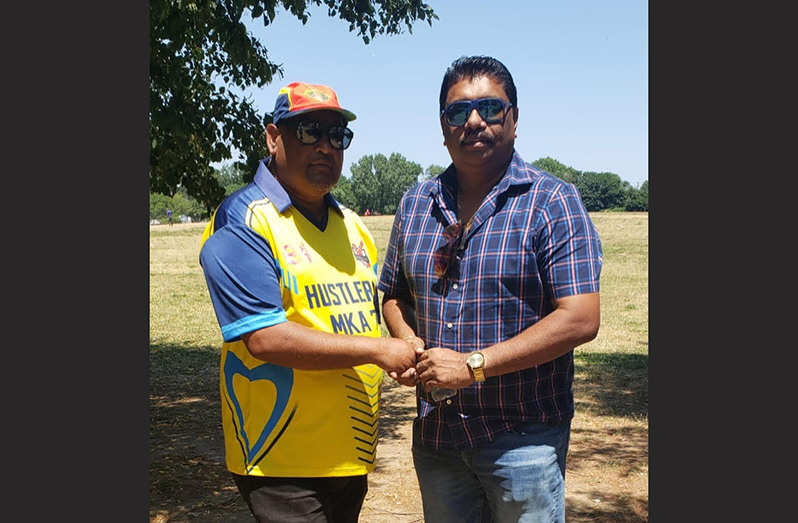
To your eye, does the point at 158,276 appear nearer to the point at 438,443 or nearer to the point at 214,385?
the point at 214,385

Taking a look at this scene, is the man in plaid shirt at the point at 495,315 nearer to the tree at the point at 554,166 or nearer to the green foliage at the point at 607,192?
the green foliage at the point at 607,192

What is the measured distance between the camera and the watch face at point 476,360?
268 cm

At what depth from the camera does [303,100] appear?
2912 millimetres

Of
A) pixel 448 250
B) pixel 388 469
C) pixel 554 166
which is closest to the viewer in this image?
pixel 448 250

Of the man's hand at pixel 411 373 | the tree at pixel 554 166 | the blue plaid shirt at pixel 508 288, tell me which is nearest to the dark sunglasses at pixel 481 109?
the blue plaid shirt at pixel 508 288

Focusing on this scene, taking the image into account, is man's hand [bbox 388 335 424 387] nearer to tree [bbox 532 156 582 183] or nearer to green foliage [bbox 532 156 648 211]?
green foliage [bbox 532 156 648 211]

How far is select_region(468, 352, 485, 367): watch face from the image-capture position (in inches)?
105

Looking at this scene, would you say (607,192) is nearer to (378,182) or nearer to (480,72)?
(378,182)

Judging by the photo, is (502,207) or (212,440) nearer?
(502,207)

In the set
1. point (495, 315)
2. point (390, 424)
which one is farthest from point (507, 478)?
point (390, 424)

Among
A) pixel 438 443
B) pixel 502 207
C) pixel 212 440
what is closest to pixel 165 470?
pixel 212 440

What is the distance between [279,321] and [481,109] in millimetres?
1088

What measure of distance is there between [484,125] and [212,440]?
5.53 m

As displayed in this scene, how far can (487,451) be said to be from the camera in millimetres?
2793
